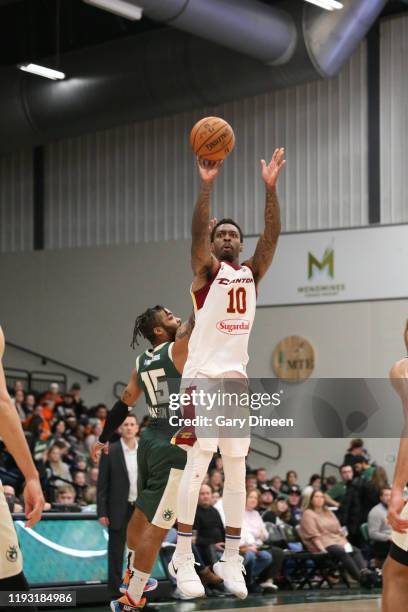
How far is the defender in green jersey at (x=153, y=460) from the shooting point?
28.0ft

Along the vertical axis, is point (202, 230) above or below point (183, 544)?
above

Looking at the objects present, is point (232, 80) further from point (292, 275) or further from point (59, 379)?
point (59, 379)

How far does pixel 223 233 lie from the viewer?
7.87 m

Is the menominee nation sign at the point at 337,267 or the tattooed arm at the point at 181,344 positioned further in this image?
the menominee nation sign at the point at 337,267

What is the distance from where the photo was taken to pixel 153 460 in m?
8.73

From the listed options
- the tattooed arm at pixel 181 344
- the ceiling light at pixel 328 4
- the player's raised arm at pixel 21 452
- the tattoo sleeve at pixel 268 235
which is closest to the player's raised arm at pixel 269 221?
the tattoo sleeve at pixel 268 235

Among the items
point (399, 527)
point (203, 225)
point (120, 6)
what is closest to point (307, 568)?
point (120, 6)

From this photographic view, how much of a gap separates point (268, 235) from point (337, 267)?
16740mm

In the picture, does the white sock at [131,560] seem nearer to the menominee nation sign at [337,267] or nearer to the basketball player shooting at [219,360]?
the basketball player shooting at [219,360]

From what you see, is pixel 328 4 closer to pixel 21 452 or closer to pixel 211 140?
pixel 211 140

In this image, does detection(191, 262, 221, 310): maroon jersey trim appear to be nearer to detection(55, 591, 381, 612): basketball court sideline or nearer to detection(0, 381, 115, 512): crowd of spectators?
detection(55, 591, 381, 612): basketball court sideline

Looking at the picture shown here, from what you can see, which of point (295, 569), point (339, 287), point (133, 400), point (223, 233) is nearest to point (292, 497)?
point (295, 569)

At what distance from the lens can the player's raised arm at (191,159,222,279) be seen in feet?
23.7

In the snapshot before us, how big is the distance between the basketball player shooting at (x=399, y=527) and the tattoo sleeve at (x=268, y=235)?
74.4 inches
